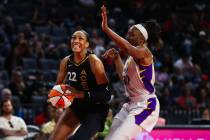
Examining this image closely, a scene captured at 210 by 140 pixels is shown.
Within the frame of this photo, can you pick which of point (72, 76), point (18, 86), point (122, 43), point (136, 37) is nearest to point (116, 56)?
point (136, 37)

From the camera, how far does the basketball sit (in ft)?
25.9

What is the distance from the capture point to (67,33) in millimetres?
17719

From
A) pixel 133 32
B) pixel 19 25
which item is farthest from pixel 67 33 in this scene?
pixel 133 32

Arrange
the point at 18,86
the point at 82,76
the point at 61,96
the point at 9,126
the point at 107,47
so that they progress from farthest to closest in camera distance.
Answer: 1. the point at 107,47
2. the point at 18,86
3. the point at 9,126
4. the point at 82,76
5. the point at 61,96

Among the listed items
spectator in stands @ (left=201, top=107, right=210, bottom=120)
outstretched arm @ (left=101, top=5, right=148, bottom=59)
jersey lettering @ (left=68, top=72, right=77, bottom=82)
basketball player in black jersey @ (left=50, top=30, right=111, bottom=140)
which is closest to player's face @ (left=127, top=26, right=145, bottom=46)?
outstretched arm @ (left=101, top=5, right=148, bottom=59)

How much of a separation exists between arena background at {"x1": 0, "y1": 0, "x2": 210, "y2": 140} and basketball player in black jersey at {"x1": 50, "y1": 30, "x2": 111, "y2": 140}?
7.96 ft

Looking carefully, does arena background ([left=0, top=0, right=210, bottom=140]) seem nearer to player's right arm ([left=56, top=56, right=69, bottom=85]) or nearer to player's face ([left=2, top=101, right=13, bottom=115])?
player's face ([left=2, top=101, right=13, bottom=115])

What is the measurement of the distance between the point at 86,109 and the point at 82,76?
40 centimetres

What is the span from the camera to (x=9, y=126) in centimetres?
1095

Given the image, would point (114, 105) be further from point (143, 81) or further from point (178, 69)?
point (143, 81)

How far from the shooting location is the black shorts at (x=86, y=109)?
318 inches

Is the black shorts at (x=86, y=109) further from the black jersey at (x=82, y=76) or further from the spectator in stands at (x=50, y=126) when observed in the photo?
the spectator in stands at (x=50, y=126)

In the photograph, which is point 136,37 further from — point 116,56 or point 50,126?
point 50,126

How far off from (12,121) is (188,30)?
968 centimetres
